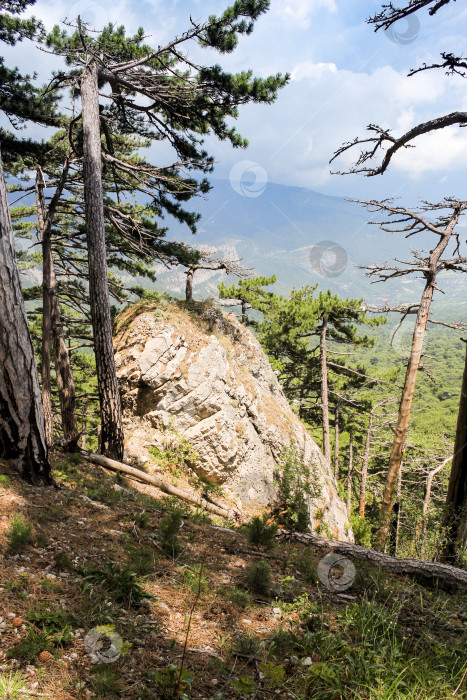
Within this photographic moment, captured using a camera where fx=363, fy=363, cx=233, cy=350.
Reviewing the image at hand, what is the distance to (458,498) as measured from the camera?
17.3ft

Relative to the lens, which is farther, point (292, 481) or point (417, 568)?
point (292, 481)

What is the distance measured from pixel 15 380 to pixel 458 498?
6.06 m

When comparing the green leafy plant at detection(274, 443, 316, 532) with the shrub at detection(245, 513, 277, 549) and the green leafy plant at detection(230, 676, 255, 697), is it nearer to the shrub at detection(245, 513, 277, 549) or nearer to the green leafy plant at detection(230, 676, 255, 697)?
the shrub at detection(245, 513, 277, 549)

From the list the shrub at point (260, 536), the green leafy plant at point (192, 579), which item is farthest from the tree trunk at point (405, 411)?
the green leafy plant at point (192, 579)

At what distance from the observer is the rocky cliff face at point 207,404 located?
368 inches

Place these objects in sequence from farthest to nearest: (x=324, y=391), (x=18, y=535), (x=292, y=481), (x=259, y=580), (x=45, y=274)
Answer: (x=324, y=391)
(x=292, y=481)
(x=45, y=274)
(x=259, y=580)
(x=18, y=535)

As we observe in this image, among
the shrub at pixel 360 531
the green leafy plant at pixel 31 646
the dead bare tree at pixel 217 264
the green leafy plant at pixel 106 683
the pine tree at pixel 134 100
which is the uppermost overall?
the pine tree at pixel 134 100

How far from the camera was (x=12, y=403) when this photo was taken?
3.89m

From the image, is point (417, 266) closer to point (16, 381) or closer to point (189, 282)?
point (189, 282)

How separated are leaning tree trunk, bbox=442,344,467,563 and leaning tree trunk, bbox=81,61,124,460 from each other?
19.7ft

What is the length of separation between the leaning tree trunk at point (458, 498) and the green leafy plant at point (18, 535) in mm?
5155

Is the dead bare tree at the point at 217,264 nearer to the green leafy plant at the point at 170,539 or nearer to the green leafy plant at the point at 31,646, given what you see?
the green leafy plant at the point at 170,539

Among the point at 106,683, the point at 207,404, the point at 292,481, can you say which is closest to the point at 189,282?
the point at 207,404

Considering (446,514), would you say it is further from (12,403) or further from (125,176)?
(125,176)
